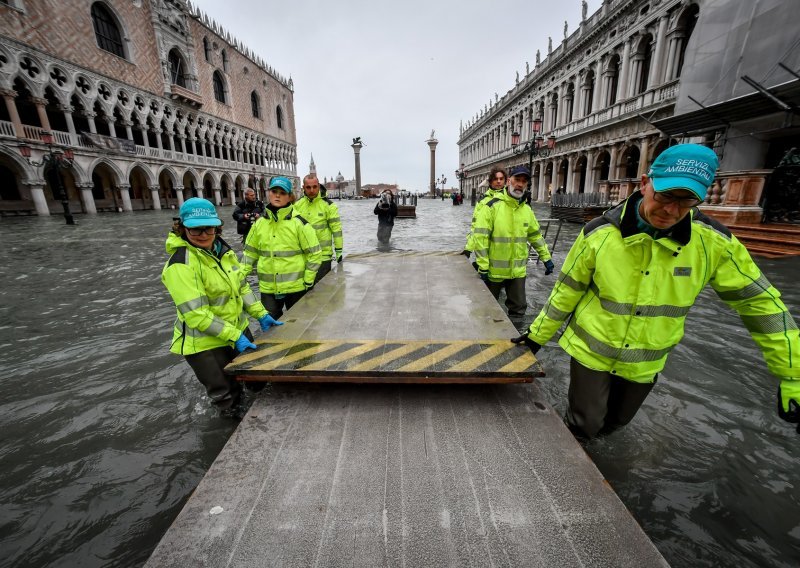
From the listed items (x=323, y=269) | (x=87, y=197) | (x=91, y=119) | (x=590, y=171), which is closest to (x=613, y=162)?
(x=590, y=171)

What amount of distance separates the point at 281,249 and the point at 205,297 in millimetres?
1591

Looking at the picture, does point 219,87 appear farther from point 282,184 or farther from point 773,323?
point 773,323

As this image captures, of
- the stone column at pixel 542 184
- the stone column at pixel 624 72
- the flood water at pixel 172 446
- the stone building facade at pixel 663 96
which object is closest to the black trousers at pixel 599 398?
the flood water at pixel 172 446

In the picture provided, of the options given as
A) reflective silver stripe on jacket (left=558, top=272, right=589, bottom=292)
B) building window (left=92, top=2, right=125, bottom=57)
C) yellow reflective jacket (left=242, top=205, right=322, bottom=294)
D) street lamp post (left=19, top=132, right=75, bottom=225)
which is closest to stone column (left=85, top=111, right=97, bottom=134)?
street lamp post (left=19, top=132, right=75, bottom=225)

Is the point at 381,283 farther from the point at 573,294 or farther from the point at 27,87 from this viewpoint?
the point at 27,87

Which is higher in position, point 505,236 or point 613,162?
point 613,162

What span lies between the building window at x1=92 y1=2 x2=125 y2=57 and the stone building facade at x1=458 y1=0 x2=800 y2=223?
105 ft

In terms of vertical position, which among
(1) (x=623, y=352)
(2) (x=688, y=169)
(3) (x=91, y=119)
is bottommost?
(1) (x=623, y=352)

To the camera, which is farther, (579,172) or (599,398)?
(579,172)

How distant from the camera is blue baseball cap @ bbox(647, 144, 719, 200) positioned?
1.62m

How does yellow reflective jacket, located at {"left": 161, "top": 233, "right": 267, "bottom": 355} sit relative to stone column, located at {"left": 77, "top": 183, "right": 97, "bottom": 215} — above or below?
below

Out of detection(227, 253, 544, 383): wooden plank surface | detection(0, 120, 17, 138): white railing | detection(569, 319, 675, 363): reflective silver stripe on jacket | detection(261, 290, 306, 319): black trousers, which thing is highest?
detection(0, 120, 17, 138): white railing

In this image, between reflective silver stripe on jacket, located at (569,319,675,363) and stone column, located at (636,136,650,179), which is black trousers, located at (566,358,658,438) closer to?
reflective silver stripe on jacket, located at (569,319,675,363)

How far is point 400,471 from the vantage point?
1888mm
